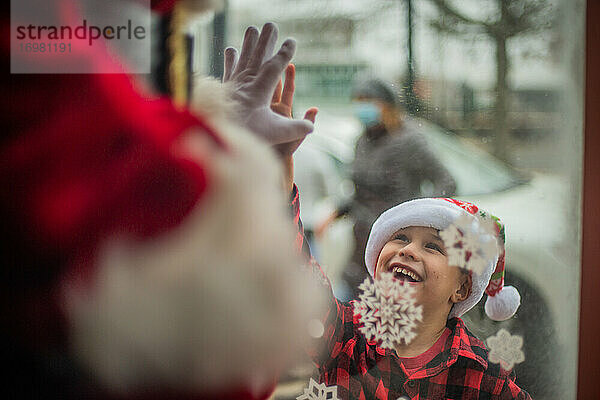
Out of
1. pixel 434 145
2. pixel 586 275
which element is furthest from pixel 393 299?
pixel 586 275

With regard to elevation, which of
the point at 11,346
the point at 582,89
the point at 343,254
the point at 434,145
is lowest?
the point at 11,346

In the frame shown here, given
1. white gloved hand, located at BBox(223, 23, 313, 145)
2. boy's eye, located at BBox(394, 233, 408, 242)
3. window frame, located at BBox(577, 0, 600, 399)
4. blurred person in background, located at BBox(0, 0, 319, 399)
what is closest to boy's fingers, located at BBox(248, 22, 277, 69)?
white gloved hand, located at BBox(223, 23, 313, 145)

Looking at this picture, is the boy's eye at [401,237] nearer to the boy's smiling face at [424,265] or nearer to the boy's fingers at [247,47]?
the boy's smiling face at [424,265]

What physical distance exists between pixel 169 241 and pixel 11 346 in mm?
416

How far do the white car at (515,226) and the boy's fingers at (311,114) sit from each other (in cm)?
1

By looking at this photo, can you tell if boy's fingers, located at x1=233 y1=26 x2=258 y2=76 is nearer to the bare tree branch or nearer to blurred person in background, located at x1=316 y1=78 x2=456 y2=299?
blurred person in background, located at x1=316 y1=78 x2=456 y2=299

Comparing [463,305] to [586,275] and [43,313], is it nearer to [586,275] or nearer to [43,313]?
[586,275]

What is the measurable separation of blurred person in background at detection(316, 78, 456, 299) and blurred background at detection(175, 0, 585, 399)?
0.02 m

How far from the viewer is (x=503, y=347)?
3.79 feet

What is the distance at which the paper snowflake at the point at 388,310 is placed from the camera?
1117 mm

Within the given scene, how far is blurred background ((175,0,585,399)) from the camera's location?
1.09 metres

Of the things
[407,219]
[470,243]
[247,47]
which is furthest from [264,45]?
[470,243]

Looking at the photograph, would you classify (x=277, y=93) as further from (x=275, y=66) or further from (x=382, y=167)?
(x=382, y=167)

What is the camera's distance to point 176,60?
107cm
